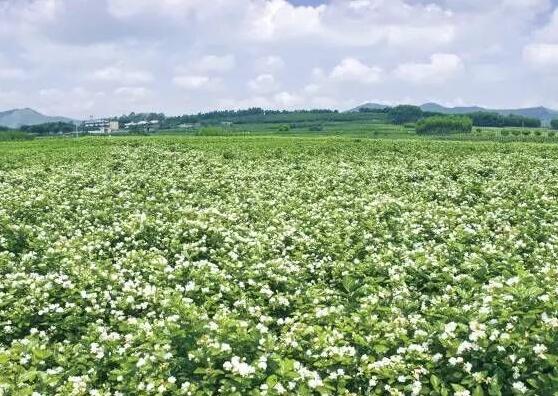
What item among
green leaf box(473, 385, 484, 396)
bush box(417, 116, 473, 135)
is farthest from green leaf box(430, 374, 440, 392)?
bush box(417, 116, 473, 135)

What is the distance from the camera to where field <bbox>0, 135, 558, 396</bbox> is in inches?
267

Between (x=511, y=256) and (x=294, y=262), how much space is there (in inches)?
185

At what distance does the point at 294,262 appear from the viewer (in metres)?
12.5

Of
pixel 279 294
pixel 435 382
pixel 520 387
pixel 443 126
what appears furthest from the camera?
pixel 443 126

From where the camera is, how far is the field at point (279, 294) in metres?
6.77

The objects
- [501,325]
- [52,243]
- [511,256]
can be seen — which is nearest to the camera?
[501,325]

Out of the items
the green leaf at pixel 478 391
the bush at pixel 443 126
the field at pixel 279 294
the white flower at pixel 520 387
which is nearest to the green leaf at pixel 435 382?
the field at pixel 279 294

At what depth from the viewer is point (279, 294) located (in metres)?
10.3

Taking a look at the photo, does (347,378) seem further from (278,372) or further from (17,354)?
(17,354)

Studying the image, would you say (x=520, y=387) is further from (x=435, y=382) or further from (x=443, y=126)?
(x=443, y=126)

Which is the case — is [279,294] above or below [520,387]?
below

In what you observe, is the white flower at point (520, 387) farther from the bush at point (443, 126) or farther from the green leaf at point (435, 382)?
the bush at point (443, 126)

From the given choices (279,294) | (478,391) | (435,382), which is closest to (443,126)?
(279,294)

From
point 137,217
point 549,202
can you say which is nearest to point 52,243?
point 137,217
